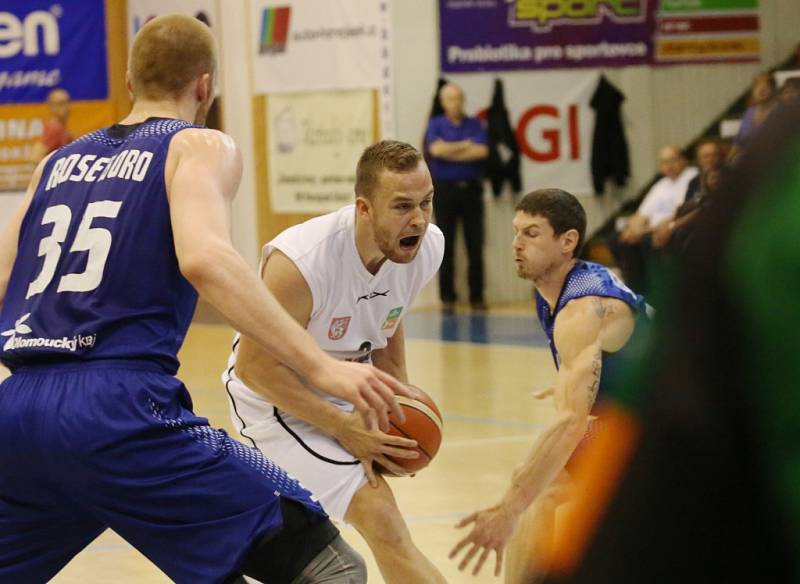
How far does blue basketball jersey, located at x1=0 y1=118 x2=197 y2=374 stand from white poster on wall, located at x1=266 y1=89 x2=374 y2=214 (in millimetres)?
11319

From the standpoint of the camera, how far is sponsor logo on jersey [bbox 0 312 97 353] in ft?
9.34

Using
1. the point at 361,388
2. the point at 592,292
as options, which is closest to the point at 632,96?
the point at 592,292

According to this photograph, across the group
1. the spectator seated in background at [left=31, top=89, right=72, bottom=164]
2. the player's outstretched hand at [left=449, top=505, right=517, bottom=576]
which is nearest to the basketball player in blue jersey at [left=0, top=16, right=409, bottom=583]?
the player's outstretched hand at [left=449, top=505, right=517, bottom=576]

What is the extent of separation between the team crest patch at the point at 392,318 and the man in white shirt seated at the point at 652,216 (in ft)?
25.7

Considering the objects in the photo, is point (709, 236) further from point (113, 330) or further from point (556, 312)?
point (556, 312)

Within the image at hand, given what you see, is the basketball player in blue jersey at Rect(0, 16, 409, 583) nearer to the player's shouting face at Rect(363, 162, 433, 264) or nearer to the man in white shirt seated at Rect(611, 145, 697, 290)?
the player's shouting face at Rect(363, 162, 433, 264)

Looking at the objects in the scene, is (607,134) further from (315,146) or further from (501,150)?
(315,146)

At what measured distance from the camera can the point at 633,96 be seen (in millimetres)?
14539

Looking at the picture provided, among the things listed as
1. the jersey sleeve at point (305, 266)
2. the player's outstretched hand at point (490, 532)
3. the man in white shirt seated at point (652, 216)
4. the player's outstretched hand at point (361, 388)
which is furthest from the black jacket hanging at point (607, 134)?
the player's outstretched hand at point (361, 388)

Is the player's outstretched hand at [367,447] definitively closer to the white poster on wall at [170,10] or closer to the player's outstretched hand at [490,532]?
the player's outstretched hand at [490,532]

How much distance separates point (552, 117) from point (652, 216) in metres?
2.56

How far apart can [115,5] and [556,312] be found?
13178mm

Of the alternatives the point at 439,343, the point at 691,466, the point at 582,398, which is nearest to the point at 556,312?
the point at 582,398

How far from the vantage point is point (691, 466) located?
0.84 meters
